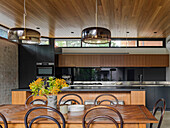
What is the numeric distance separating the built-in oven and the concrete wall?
0.82 meters

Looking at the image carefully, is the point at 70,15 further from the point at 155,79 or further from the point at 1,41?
the point at 155,79

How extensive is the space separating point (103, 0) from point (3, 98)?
4.25 meters

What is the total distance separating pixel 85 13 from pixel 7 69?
336 cm

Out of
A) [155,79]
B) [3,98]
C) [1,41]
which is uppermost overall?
[1,41]

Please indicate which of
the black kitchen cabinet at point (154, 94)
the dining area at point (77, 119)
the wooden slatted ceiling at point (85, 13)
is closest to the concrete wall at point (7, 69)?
the wooden slatted ceiling at point (85, 13)

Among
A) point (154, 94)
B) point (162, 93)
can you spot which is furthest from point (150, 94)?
point (162, 93)

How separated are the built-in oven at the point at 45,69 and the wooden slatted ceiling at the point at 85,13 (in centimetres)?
178

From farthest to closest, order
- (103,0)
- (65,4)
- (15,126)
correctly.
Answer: (65,4), (103,0), (15,126)

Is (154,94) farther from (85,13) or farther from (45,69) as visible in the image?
(45,69)

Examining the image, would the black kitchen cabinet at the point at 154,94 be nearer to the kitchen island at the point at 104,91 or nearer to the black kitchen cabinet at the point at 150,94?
the black kitchen cabinet at the point at 150,94

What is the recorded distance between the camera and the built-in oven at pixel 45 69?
6113 mm

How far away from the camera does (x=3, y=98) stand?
5203mm

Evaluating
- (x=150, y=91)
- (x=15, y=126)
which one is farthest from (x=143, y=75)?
(x=15, y=126)

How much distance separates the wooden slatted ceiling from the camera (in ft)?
10.0
